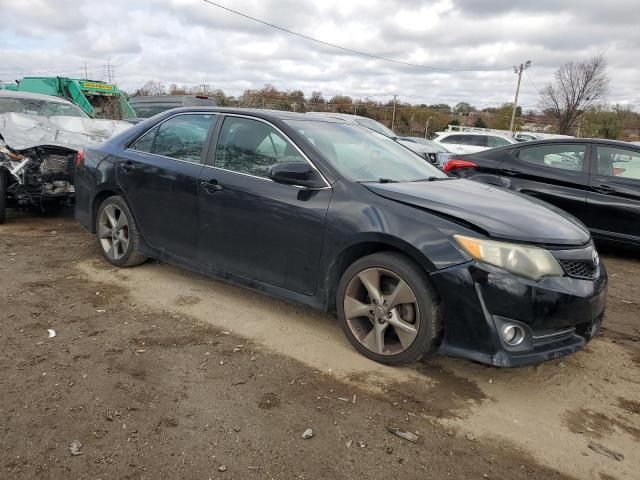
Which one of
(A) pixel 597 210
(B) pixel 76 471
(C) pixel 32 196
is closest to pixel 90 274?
(C) pixel 32 196

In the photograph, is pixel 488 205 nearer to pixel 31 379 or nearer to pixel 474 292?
pixel 474 292

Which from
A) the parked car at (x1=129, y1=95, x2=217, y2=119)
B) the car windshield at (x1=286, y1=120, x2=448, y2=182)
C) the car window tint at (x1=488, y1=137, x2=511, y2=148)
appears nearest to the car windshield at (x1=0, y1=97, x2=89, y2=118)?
the parked car at (x1=129, y1=95, x2=217, y2=119)

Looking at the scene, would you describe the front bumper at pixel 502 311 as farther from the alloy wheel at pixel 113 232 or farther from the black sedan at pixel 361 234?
the alloy wheel at pixel 113 232

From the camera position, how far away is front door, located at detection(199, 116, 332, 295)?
11.6 feet

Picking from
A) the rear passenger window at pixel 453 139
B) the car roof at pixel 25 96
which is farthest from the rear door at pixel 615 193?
the rear passenger window at pixel 453 139

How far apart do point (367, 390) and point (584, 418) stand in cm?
119

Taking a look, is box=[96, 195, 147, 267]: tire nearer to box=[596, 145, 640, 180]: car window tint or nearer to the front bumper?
the front bumper

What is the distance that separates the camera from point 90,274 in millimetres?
4887

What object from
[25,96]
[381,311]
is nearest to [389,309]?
[381,311]

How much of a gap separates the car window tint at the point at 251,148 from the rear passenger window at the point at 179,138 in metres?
0.22

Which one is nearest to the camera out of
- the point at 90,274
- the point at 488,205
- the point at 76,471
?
the point at 76,471

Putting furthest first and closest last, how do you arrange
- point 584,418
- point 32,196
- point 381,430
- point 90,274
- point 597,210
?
point 32,196 → point 597,210 → point 90,274 → point 584,418 → point 381,430

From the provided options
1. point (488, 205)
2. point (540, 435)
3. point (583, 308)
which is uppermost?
point (488, 205)

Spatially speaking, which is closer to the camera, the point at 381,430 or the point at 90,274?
the point at 381,430
